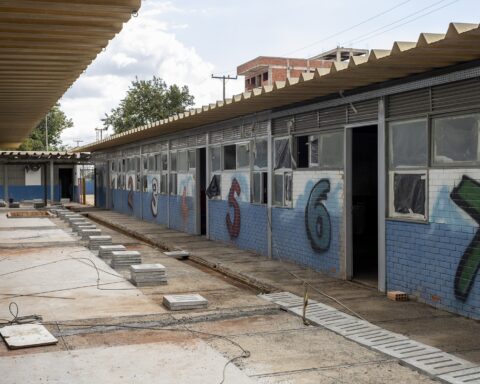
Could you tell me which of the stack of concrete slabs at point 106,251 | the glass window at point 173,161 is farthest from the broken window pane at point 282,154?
the glass window at point 173,161

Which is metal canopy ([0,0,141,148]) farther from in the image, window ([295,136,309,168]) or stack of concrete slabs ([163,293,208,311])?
window ([295,136,309,168])

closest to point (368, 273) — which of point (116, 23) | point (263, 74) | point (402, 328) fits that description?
point (402, 328)

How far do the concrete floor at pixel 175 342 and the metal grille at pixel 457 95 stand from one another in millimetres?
3139

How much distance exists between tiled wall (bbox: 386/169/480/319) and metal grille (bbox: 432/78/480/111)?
3.05 ft

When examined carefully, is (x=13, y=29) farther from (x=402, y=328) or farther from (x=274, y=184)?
(x=274, y=184)

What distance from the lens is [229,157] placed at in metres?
17.7

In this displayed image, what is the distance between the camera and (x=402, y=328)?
818 centimetres

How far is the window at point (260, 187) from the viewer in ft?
50.0

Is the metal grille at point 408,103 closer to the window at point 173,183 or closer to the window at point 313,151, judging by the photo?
the window at point 313,151

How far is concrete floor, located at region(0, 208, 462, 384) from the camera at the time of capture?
6.36 meters

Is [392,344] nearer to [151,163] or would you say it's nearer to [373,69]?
[373,69]

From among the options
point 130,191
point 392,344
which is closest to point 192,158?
point 130,191

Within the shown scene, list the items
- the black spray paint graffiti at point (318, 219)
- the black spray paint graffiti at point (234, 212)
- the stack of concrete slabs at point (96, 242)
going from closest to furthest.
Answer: the black spray paint graffiti at point (318, 219) → the stack of concrete slabs at point (96, 242) → the black spray paint graffiti at point (234, 212)

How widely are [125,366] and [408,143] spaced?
5.74 metres
